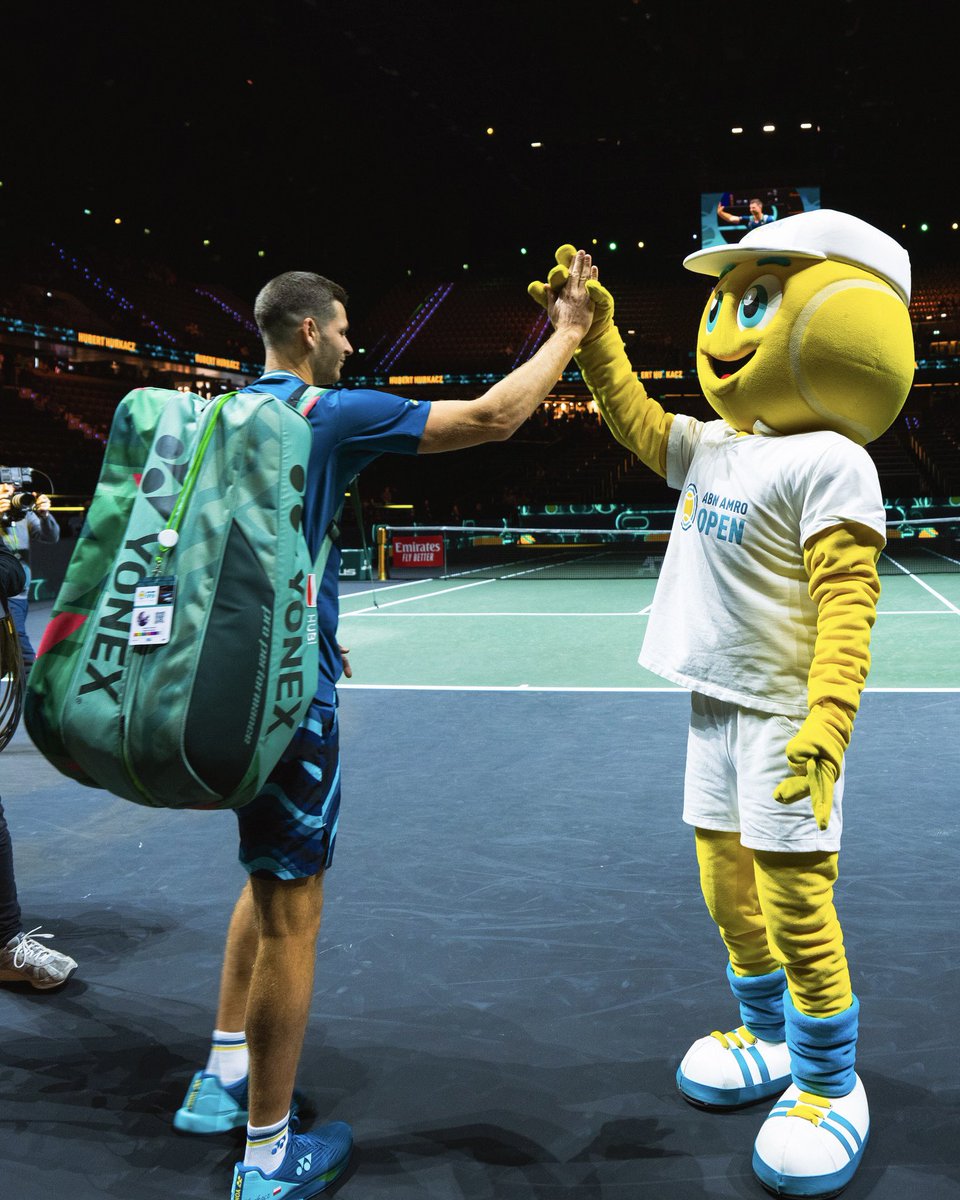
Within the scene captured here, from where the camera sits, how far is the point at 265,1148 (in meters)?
2.32

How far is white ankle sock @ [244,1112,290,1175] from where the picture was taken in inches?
90.9

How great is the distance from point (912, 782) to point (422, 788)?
2.52 m

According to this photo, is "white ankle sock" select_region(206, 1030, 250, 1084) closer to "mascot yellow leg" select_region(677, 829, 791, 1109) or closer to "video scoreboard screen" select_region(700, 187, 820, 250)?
"mascot yellow leg" select_region(677, 829, 791, 1109)

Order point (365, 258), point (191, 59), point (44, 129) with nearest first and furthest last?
point (191, 59) < point (44, 129) < point (365, 258)

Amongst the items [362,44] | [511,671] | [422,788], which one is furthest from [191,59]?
[422,788]

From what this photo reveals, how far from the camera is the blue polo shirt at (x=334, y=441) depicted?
2.32 metres

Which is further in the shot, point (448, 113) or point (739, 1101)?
point (448, 113)

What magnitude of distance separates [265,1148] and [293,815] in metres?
0.73

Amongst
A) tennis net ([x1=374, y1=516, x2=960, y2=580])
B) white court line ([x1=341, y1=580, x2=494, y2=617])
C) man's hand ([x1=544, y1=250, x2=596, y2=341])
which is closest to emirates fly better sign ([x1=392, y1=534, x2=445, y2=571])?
tennis net ([x1=374, y1=516, x2=960, y2=580])

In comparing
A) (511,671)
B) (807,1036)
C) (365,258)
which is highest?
(365,258)

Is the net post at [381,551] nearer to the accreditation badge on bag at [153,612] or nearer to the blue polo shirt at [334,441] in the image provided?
the blue polo shirt at [334,441]

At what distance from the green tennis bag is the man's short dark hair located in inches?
13.7

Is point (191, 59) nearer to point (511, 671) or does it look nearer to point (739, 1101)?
point (511, 671)

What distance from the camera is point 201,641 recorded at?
2023 millimetres
